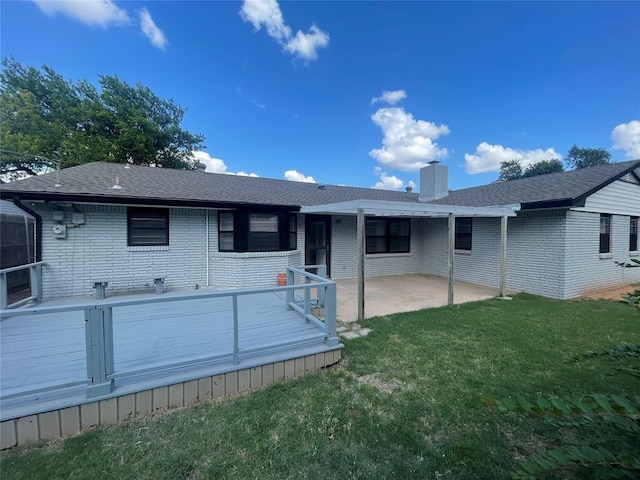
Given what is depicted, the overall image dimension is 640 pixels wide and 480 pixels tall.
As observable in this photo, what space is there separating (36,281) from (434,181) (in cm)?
1389

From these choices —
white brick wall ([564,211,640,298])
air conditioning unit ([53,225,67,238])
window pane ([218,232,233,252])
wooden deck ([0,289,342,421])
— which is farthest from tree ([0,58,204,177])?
white brick wall ([564,211,640,298])

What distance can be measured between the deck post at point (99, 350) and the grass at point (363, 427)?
16.9 inches

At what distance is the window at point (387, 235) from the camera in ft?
37.4

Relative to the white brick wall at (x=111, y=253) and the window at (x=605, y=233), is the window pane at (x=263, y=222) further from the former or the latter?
the window at (x=605, y=233)

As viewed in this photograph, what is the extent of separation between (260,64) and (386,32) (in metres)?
6.14

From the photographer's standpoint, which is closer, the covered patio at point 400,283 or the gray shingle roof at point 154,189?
the covered patio at point 400,283

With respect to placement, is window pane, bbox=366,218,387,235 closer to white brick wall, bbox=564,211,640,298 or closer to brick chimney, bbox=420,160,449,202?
brick chimney, bbox=420,160,449,202

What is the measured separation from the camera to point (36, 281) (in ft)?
20.1

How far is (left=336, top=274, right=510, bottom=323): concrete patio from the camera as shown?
677cm

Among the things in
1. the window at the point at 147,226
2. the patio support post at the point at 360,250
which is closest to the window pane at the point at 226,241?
the window at the point at 147,226

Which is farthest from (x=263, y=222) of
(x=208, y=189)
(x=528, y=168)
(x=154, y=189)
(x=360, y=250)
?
(x=528, y=168)

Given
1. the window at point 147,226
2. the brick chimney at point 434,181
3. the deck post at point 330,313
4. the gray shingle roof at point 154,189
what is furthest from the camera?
the brick chimney at point 434,181

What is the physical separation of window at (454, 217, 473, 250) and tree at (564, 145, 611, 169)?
3942cm

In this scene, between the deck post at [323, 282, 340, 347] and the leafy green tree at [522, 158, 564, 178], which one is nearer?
the deck post at [323, 282, 340, 347]
